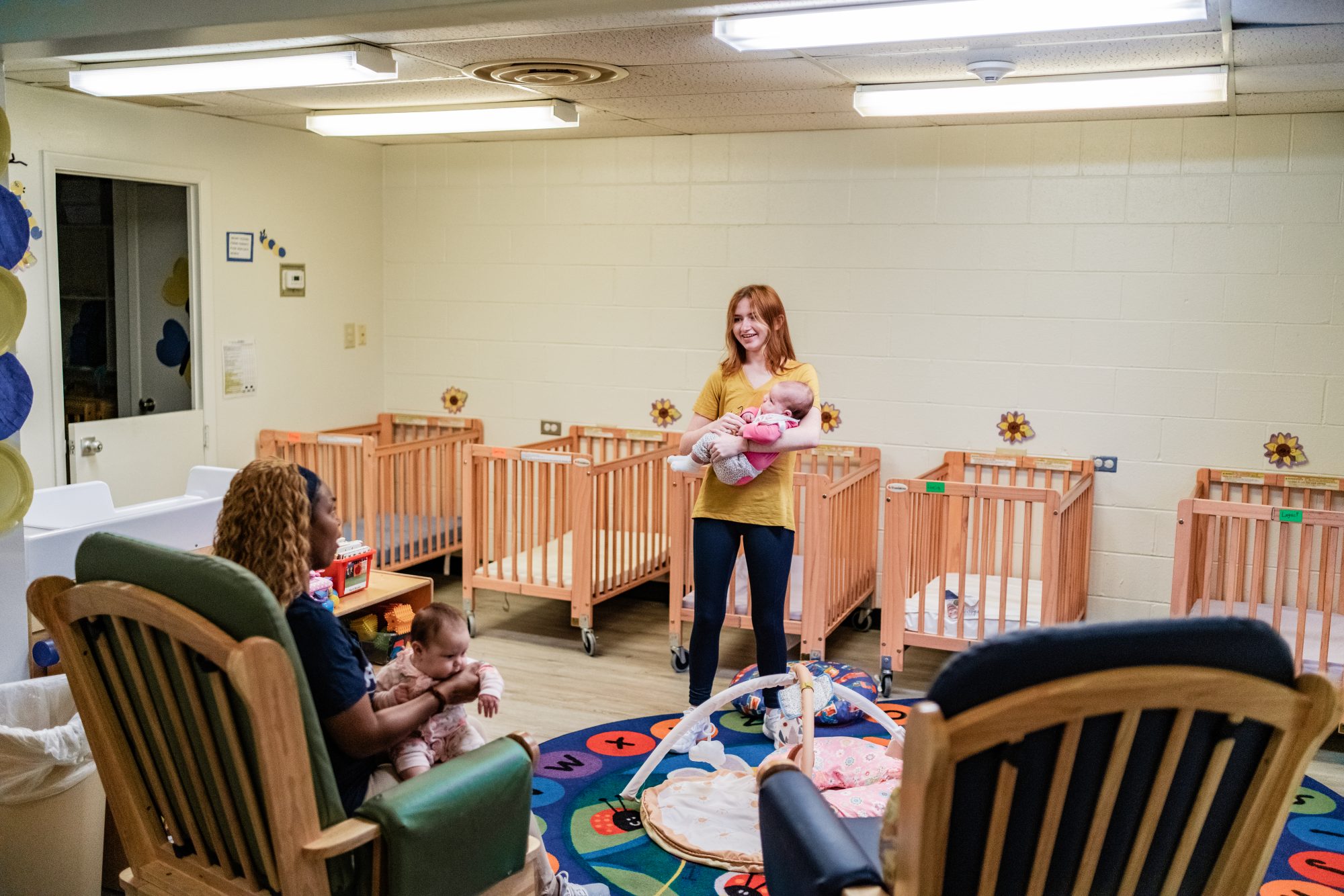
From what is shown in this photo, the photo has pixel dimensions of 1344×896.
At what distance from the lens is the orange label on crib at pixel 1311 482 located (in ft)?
14.4

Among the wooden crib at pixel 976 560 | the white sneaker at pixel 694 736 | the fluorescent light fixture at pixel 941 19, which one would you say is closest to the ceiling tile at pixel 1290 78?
the fluorescent light fixture at pixel 941 19

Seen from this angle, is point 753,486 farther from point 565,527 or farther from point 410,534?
point 410,534

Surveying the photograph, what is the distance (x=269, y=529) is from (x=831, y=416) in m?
3.42

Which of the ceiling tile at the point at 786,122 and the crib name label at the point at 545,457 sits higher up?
the ceiling tile at the point at 786,122

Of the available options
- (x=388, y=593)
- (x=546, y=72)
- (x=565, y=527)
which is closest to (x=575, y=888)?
(x=388, y=593)

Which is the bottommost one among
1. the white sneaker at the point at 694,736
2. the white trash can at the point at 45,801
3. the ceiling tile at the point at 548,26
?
the white sneaker at the point at 694,736

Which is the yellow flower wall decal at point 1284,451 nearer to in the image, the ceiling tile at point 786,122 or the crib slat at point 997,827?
the ceiling tile at point 786,122

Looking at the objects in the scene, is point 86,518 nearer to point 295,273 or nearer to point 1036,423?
point 295,273

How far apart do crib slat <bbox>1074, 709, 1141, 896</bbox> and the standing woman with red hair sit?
1847 mm

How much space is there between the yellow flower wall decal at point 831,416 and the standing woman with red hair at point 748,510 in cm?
147

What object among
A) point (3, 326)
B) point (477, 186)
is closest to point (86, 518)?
point (3, 326)

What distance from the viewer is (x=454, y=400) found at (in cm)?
589

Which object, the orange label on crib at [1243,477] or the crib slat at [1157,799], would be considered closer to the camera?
the crib slat at [1157,799]

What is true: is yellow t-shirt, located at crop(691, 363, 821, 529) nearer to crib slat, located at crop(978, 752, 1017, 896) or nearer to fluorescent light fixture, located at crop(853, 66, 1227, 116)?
fluorescent light fixture, located at crop(853, 66, 1227, 116)
